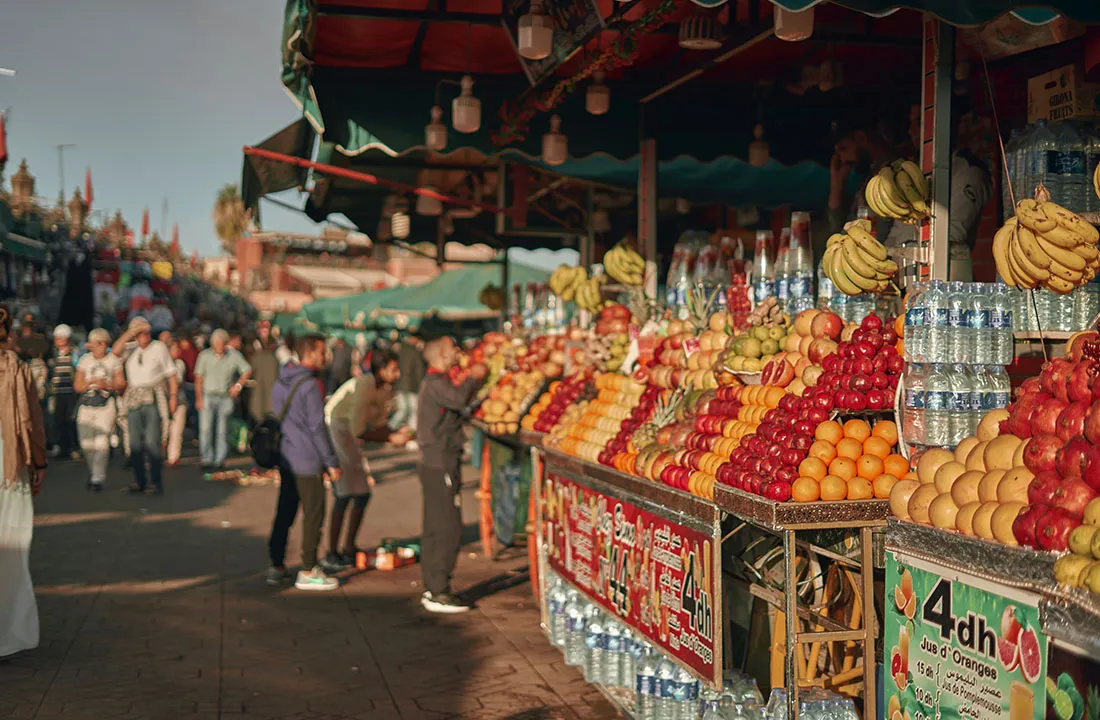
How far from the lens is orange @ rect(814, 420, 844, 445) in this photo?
496cm

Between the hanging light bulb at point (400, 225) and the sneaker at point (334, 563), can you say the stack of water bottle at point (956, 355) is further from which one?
the hanging light bulb at point (400, 225)

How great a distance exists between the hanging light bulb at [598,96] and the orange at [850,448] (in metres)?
4.83

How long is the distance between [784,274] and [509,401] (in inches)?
173

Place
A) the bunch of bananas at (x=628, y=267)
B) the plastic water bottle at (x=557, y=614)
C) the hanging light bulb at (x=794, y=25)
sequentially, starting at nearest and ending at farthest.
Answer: the hanging light bulb at (x=794, y=25) < the plastic water bottle at (x=557, y=614) < the bunch of bananas at (x=628, y=267)

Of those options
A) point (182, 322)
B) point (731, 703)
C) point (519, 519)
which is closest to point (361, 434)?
point (519, 519)

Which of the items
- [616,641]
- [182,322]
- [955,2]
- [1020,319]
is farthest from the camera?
[182,322]

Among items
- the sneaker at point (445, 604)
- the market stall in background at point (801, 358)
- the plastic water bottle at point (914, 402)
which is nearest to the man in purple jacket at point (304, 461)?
the sneaker at point (445, 604)

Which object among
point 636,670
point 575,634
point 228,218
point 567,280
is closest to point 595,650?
point 636,670

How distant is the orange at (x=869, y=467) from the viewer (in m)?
4.80

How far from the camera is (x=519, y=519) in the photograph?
36.0 feet

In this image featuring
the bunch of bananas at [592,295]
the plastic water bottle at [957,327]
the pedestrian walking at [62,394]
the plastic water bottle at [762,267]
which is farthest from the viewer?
the pedestrian walking at [62,394]

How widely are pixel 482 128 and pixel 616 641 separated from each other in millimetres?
4851

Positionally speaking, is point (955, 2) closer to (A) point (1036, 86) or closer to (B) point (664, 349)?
(A) point (1036, 86)

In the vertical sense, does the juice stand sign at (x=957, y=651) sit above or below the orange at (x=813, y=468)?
below
